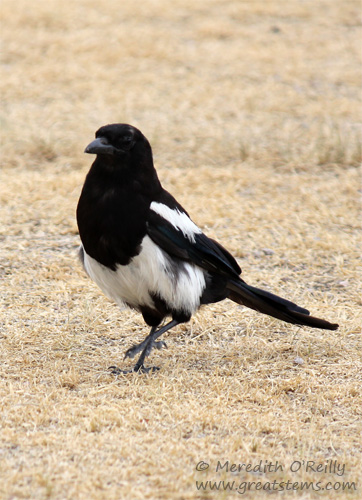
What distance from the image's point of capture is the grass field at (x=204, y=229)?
3553 millimetres

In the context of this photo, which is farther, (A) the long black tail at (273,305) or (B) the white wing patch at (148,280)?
(A) the long black tail at (273,305)

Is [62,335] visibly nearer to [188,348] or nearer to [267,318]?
[188,348]

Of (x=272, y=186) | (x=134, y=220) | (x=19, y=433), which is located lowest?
(x=272, y=186)

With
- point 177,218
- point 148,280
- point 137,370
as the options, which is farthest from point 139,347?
point 177,218

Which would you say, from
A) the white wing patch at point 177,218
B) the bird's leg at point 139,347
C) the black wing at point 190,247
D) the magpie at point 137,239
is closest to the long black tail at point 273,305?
the black wing at point 190,247

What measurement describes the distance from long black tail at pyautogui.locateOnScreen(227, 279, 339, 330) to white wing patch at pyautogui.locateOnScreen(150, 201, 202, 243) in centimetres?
44

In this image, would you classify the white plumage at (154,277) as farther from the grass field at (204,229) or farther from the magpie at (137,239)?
the grass field at (204,229)

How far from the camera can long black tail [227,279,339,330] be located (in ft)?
15.9

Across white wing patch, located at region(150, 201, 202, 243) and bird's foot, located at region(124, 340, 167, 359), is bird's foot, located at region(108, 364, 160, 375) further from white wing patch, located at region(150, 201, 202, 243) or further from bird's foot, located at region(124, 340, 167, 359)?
white wing patch, located at region(150, 201, 202, 243)

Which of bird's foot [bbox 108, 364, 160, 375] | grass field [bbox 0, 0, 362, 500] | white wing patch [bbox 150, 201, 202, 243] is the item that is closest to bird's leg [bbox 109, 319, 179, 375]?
bird's foot [bbox 108, 364, 160, 375]

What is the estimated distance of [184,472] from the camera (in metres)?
3.35

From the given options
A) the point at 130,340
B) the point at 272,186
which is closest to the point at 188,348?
the point at 130,340

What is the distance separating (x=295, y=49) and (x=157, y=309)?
8.28 metres

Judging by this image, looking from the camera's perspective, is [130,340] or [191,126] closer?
[130,340]
